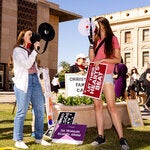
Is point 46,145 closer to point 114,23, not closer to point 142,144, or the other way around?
point 142,144

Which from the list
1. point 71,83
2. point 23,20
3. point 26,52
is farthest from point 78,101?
point 23,20

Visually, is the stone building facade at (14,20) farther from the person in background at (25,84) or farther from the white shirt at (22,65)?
the white shirt at (22,65)

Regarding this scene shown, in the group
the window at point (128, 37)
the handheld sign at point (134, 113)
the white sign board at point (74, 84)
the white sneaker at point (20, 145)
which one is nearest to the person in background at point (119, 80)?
the handheld sign at point (134, 113)

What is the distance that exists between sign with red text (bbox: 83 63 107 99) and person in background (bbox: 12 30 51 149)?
0.87 meters

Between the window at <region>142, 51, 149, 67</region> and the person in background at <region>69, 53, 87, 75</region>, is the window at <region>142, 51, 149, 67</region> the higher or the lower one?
the higher one

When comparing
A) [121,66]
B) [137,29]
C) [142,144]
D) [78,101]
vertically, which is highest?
[137,29]

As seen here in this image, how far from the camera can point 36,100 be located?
18.1 ft

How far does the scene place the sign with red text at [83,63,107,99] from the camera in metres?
5.70

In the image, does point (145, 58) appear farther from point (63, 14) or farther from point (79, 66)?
point (79, 66)

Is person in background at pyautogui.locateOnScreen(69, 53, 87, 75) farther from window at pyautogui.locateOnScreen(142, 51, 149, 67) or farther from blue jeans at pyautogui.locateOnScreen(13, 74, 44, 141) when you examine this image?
window at pyautogui.locateOnScreen(142, 51, 149, 67)

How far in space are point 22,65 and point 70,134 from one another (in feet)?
5.18

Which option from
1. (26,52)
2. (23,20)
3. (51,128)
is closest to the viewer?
(26,52)

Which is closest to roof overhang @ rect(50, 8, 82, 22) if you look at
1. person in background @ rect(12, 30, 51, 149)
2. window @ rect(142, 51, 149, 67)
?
window @ rect(142, 51, 149, 67)

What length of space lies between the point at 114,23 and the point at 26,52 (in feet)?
160
